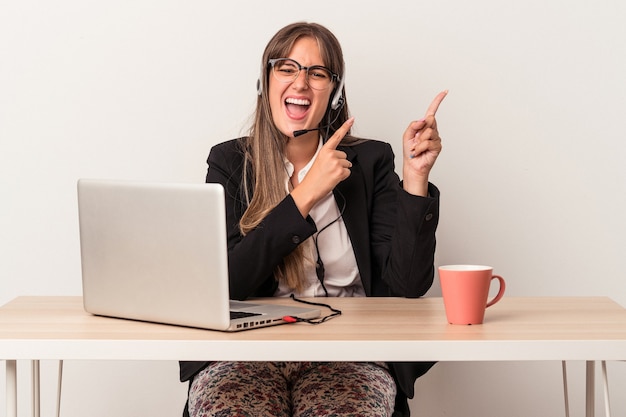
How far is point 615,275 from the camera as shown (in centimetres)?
258

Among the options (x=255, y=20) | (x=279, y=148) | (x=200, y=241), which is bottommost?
(x=200, y=241)

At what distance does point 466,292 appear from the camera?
4.41 ft

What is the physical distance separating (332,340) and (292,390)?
49 cm

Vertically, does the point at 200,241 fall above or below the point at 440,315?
above

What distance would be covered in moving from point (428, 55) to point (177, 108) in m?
0.75

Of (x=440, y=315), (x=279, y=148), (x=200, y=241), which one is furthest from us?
(x=279, y=148)

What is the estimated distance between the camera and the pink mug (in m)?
1.34

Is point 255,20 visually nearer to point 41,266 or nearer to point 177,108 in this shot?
point 177,108

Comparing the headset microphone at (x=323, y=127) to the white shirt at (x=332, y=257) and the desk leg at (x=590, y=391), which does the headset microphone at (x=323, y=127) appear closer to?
the white shirt at (x=332, y=257)

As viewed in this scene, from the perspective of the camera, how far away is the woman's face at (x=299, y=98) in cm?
194

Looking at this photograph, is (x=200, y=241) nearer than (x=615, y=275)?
Yes

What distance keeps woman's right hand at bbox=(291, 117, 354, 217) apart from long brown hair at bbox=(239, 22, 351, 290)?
0.18 meters

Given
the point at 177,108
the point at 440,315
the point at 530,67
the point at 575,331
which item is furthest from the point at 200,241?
the point at 530,67

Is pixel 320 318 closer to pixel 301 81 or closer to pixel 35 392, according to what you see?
pixel 35 392
